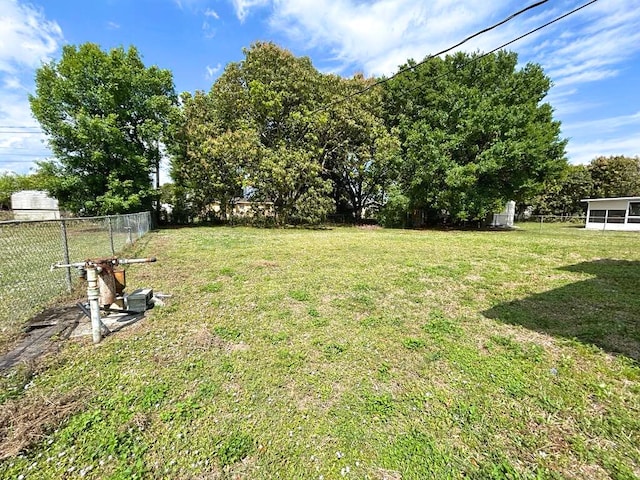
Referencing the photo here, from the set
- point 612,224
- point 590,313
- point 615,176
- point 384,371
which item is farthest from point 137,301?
point 615,176

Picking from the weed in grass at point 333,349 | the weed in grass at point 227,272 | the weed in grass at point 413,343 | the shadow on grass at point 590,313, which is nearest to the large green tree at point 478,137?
the shadow on grass at point 590,313

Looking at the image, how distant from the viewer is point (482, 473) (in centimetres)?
164

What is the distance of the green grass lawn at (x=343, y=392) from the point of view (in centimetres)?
171

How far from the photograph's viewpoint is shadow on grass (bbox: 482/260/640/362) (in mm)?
3160

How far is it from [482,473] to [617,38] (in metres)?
6.67

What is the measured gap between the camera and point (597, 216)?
21.3m

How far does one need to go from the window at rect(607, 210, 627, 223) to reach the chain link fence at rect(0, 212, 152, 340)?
1164 inches

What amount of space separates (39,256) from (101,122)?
10.7 m

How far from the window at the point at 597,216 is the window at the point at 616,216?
0.36 meters

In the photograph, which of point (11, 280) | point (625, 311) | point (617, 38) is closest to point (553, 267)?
point (625, 311)

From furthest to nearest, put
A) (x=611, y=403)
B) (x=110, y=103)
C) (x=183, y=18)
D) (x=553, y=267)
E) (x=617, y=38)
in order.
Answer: (x=110, y=103) < (x=183, y=18) < (x=553, y=267) < (x=617, y=38) < (x=611, y=403)

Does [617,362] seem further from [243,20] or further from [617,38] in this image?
[243,20]

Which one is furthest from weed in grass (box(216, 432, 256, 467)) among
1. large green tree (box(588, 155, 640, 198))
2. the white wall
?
large green tree (box(588, 155, 640, 198))

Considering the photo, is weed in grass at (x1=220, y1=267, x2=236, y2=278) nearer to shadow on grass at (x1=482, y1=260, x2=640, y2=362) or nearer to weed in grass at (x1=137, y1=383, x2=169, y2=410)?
weed in grass at (x1=137, y1=383, x2=169, y2=410)
